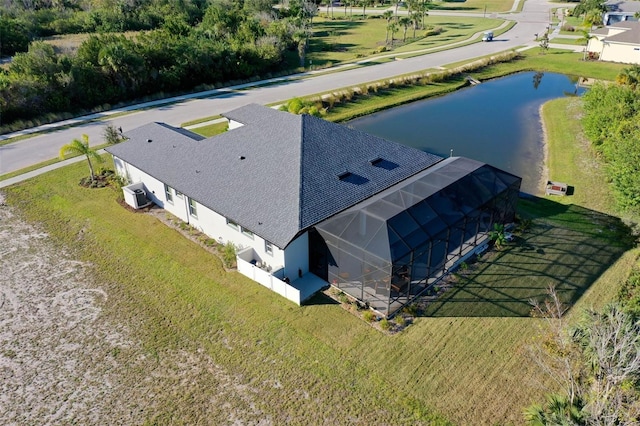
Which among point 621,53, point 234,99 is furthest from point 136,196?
point 621,53

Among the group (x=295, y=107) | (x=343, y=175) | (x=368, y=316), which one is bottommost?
(x=368, y=316)

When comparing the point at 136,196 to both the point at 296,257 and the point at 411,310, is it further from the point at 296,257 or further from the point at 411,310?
the point at 411,310

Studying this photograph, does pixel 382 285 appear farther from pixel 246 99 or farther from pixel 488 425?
pixel 246 99

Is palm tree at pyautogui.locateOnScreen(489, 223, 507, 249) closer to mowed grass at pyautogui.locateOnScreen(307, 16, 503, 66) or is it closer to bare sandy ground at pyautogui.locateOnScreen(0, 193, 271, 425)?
bare sandy ground at pyautogui.locateOnScreen(0, 193, 271, 425)

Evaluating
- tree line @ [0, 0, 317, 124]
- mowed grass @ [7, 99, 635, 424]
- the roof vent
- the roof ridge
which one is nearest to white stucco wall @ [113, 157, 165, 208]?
mowed grass @ [7, 99, 635, 424]

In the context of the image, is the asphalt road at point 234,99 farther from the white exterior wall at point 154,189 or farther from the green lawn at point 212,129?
the white exterior wall at point 154,189

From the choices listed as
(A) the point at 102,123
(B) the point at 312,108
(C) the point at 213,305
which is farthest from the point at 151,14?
(C) the point at 213,305
